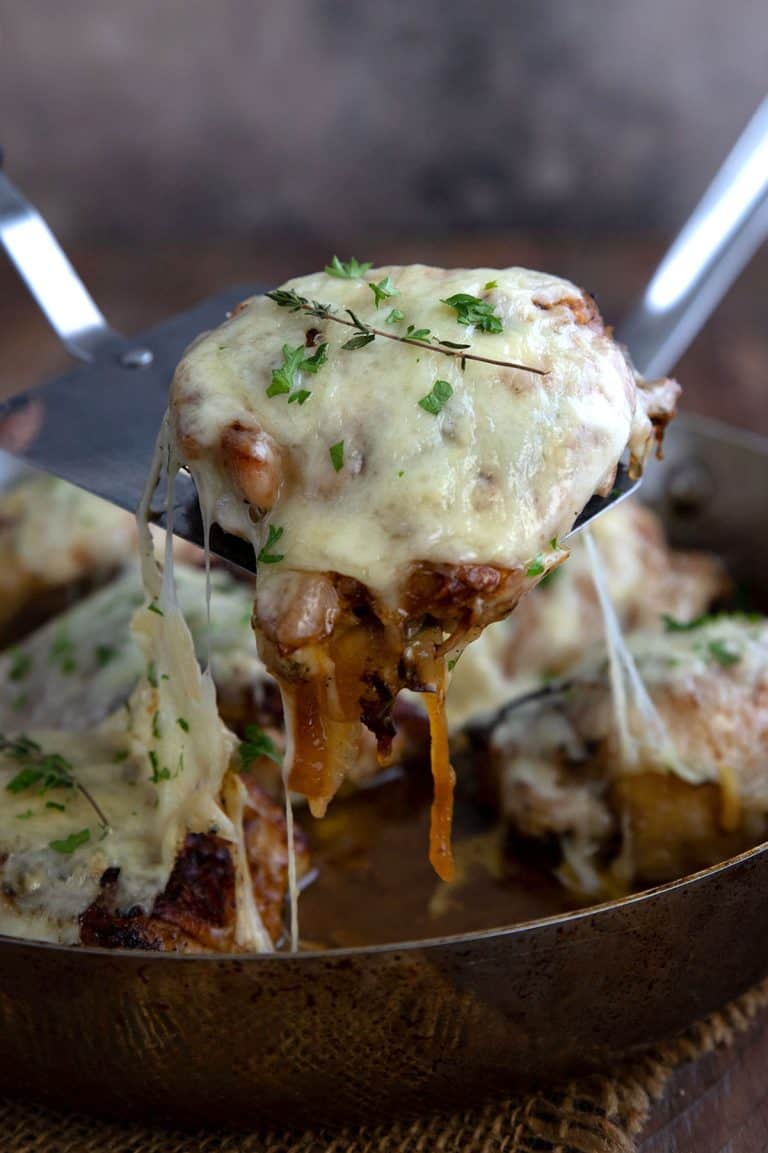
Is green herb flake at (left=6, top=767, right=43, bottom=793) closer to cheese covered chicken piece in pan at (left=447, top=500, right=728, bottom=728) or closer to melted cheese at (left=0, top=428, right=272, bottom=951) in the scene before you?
melted cheese at (left=0, top=428, right=272, bottom=951)

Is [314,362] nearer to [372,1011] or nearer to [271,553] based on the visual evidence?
[271,553]

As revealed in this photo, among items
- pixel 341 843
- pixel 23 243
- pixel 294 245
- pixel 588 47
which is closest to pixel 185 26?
pixel 294 245

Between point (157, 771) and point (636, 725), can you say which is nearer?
point (157, 771)

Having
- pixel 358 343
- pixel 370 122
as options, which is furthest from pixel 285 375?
pixel 370 122

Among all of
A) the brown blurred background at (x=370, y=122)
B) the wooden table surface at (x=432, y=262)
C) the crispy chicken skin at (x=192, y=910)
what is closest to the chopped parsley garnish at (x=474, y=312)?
the crispy chicken skin at (x=192, y=910)

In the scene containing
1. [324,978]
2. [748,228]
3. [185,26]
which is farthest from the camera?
[185,26]

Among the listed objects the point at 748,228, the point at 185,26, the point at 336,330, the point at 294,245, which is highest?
the point at 748,228

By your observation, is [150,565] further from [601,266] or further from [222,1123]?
[601,266]
